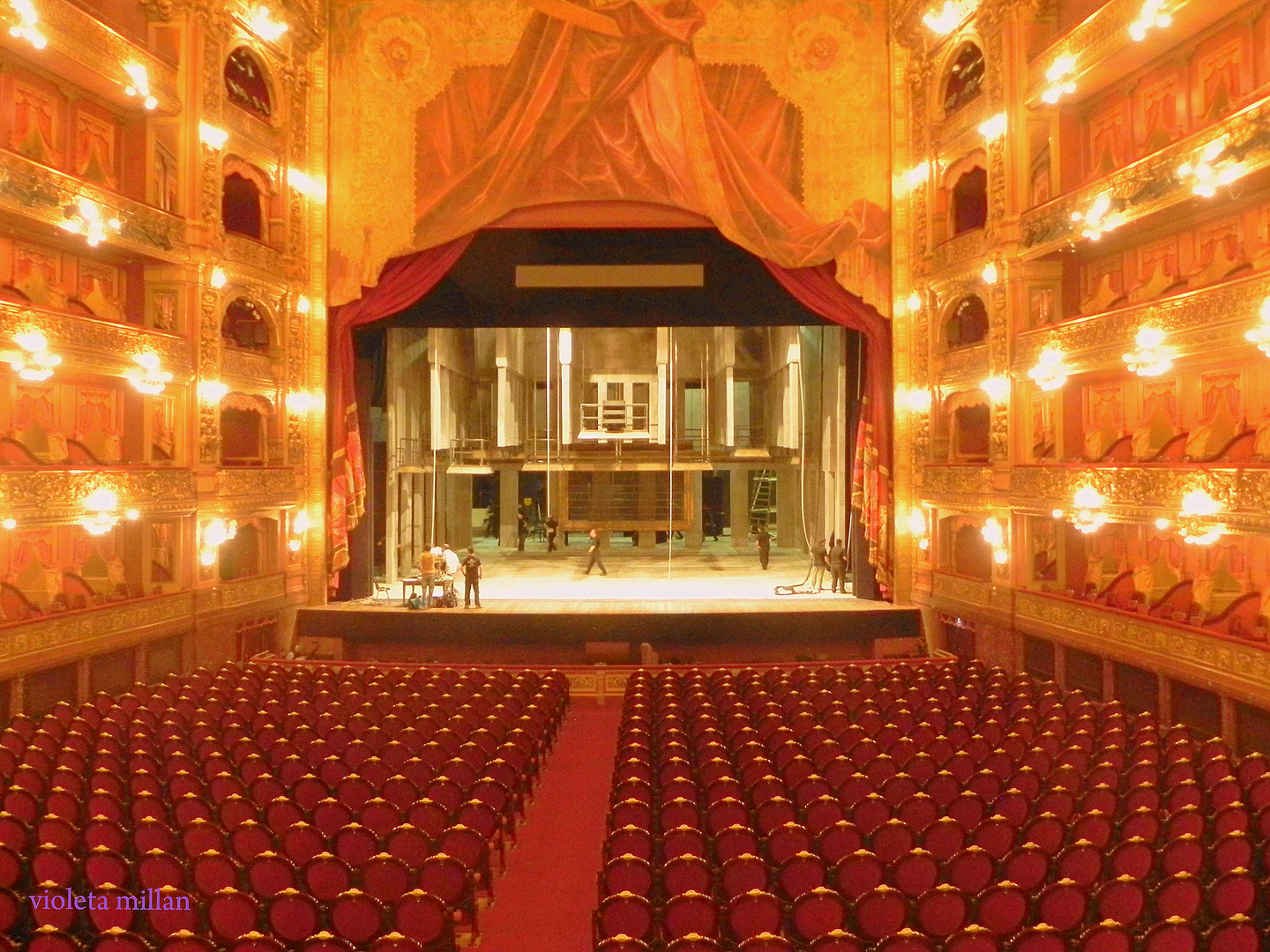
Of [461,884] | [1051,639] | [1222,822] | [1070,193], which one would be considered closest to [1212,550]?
[1051,639]

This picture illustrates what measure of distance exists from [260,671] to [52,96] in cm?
936

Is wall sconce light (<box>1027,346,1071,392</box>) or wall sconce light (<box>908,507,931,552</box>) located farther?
wall sconce light (<box>908,507,931,552</box>)

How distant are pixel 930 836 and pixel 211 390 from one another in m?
13.6

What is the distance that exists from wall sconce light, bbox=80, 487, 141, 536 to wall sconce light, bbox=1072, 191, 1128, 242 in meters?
14.7

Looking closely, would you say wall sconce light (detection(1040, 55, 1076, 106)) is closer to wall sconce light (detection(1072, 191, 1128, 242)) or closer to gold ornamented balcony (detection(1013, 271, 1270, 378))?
wall sconce light (detection(1072, 191, 1128, 242))

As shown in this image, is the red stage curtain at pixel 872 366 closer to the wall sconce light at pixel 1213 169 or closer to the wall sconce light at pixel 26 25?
the wall sconce light at pixel 1213 169

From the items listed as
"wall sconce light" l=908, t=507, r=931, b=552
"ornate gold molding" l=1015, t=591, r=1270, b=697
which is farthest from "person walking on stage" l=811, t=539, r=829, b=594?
"ornate gold molding" l=1015, t=591, r=1270, b=697

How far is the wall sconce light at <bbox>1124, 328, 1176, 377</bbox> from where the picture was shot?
12.4 m

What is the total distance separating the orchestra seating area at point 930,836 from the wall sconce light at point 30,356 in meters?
9.18

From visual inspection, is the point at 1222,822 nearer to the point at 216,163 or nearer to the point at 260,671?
the point at 260,671

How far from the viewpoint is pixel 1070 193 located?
1396 centimetres

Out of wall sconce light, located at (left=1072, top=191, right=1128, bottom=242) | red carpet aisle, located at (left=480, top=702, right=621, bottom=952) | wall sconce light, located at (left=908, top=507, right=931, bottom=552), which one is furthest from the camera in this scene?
wall sconce light, located at (left=908, top=507, right=931, bottom=552)

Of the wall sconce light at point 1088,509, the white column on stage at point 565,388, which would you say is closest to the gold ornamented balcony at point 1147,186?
the wall sconce light at point 1088,509

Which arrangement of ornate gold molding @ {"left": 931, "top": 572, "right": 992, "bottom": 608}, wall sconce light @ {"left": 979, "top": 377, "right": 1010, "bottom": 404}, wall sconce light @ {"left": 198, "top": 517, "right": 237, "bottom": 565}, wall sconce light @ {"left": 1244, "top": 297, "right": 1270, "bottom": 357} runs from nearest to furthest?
1. wall sconce light @ {"left": 1244, "top": 297, "right": 1270, "bottom": 357}
2. wall sconce light @ {"left": 979, "top": 377, "right": 1010, "bottom": 404}
3. wall sconce light @ {"left": 198, "top": 517, "right": 237, "bottom": 565}
4. ornate gold molding @ {"left": 931, "top": 572, "right": 992, "bottom": 608}
